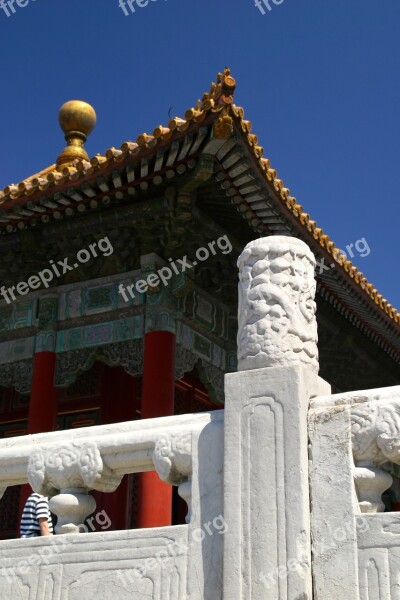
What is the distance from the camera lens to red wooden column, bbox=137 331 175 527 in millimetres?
6742

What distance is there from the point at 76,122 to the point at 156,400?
4.21m

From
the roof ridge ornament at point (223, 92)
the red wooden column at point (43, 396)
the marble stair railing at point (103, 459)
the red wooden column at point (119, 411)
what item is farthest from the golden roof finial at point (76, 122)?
the marble stair railing at point (103, 459)

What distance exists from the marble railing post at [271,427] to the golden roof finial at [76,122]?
687 centimetres

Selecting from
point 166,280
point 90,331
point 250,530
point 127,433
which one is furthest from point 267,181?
point 250,530

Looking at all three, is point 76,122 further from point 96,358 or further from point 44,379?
point 44,379

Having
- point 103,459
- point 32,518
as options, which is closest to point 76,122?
point 32,518

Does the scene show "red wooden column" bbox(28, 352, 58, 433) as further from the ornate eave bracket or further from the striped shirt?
the striped shirt

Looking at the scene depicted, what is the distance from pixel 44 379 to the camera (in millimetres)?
7750

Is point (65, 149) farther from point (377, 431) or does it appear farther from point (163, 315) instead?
point (377, 431)

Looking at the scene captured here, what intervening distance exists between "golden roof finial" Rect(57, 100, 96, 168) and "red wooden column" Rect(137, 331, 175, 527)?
128 inches

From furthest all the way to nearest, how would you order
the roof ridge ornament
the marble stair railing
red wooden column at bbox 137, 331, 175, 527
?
red wooden column at bbox 137, 331, 175, 527 → the roof ridge ornament → the marble stair railing

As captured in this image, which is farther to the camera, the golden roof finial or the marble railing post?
the golden roof finial

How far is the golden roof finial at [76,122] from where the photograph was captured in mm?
9688

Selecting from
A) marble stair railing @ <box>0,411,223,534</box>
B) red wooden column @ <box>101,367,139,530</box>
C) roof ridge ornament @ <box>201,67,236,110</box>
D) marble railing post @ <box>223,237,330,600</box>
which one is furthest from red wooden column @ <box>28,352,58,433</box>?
marble railing post @ <box>223,237,330,600</box>
